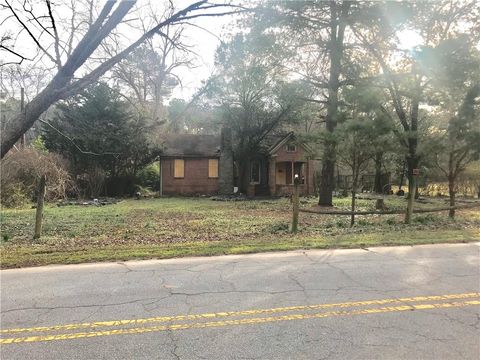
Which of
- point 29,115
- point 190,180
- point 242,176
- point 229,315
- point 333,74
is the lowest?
point 229,315

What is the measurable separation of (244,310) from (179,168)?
26.4 m

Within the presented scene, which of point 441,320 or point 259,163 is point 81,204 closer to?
point 259,163

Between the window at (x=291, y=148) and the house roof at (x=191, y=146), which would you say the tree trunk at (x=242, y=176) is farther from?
the window at (x=291, y=148)

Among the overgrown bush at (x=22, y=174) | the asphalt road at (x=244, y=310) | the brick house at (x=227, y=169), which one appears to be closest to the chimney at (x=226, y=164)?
the brick house at (x=227, y=169)

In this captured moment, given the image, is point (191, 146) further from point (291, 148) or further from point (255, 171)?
point (291, 148)

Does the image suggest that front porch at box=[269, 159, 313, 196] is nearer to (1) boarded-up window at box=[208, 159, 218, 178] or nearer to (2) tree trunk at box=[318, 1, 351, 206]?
(1) boarded-up window at box=[208, 159, 218, 178]

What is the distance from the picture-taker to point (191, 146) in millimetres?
32062

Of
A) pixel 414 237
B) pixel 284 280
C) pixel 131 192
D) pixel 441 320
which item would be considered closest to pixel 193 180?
pixel 131 192

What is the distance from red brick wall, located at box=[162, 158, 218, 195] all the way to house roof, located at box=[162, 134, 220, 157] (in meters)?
0.54

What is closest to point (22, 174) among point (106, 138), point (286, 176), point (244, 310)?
point (106, 138)

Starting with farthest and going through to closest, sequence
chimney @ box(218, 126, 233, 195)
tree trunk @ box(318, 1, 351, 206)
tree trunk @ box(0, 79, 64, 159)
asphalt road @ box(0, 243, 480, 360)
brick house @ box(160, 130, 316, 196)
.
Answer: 1. brick house @ box(160, 130, 316, 196)
2. chimney @ box(218, 126, 233, 195)
3. tree trunk @ box(318, 1, 351, 206)
4. tree trunk @ box(0, 79, 64, 159)
5. asphalt road @ box(0, 243, 480, 360)

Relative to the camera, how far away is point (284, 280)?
20.5 feet

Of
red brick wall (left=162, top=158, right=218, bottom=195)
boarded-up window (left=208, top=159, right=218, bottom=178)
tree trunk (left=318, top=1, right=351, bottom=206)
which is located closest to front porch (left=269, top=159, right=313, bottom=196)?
boarded-up window (left=208, top=159, right=218, bottom=178)

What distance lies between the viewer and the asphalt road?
3.89 m
